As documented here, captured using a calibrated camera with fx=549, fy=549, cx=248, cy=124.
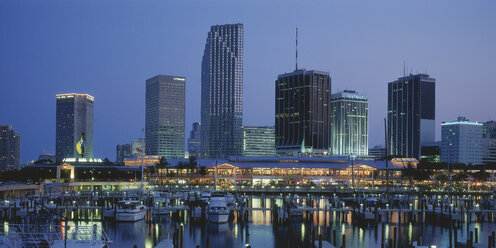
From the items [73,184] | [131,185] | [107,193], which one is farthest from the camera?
[131,185]

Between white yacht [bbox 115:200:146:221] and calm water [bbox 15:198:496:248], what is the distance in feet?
3.50

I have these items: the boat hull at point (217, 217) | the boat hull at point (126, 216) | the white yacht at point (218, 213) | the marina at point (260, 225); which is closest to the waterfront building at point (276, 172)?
the marina at point (260, 225)

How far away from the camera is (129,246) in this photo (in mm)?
59781

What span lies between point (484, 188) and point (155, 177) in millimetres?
98647

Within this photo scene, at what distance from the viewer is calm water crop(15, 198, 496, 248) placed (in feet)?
206

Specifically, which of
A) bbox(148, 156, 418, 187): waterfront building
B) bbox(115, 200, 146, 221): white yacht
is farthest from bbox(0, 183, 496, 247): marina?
bbox(148, 156, 418, 187): waterfront building

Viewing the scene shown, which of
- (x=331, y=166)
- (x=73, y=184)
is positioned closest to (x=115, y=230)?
(x=73, y=184)

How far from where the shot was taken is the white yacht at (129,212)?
7538 centimetres

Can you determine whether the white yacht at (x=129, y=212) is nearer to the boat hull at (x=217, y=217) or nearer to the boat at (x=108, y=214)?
the boat at (x=108, y=214)

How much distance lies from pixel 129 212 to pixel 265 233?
19.6 metres

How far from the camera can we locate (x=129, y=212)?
7562 centimetres

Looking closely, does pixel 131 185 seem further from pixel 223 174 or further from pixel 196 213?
pixel 196 213

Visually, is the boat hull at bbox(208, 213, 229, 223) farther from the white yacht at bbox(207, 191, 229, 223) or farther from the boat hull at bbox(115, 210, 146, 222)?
the boat hull at bbox(115, 210, 146, 222)

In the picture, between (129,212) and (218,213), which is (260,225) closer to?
(218,213)
